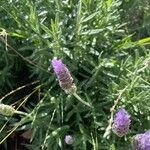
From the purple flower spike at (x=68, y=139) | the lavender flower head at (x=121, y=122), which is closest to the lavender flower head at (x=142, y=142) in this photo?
the lavender flower head at (x=121, y=122)

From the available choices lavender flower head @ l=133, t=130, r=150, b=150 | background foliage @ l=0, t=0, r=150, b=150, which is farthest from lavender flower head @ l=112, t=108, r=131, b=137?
background foliage @ l=0, t=0, r=150, b=150

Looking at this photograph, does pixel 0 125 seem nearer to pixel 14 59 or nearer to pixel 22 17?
pixel 14 59

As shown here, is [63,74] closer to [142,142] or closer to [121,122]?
[121,122]

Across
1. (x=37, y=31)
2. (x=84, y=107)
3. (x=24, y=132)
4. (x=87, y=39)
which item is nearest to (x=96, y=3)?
(x=87, y=39)

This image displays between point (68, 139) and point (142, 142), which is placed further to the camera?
point (68, 139)

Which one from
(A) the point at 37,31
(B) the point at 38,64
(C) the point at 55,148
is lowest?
(C) the point at 55,148

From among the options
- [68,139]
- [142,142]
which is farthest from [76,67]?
[142,142]

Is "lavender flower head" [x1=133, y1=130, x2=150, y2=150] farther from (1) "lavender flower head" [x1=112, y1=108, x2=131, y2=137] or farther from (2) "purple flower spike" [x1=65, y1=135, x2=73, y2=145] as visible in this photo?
(2) "purple flower spike" [x1=65, y1=135, x2=73, y2=145]
